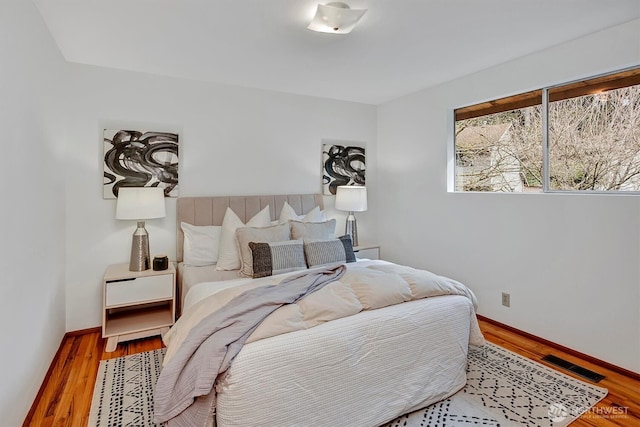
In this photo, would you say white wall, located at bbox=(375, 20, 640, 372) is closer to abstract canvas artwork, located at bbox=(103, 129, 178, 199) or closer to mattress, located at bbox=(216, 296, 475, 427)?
mattress, located at bbox=(216, 296, 475, 427)

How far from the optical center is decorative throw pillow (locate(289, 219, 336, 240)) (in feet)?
10.6

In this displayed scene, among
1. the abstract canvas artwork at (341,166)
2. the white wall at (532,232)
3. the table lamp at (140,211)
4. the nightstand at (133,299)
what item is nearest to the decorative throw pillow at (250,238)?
the nightstand at (133,299)

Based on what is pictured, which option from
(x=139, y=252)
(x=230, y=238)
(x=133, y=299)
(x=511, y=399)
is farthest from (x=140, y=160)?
(x=511, y=399)

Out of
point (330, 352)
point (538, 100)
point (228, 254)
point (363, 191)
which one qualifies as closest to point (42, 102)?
point (228, 254)

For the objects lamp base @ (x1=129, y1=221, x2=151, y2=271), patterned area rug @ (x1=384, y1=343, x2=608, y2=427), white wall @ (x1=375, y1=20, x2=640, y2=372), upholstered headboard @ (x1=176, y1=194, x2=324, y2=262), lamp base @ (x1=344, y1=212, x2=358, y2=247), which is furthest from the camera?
lamp base @ (x1=344, y1=212, x2=358, y2=247)

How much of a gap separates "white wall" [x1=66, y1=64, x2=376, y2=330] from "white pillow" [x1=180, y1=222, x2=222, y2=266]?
0.26 meters

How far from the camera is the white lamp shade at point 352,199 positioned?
4066 mm

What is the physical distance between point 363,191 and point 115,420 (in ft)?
10.2

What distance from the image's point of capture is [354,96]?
4.22 meters

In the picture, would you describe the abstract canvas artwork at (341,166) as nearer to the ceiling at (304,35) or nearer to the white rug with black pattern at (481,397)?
the ceiling at (304,35)

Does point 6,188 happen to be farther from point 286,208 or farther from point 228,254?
point 286,208

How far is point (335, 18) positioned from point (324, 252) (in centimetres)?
179

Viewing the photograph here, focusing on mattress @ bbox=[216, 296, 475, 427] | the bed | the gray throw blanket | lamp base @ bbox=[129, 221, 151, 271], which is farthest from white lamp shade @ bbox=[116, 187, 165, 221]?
mattress @ bbox=[216, 296, 475, 427]

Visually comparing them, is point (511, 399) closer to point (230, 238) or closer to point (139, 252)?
point (230, 238)
